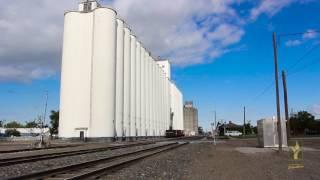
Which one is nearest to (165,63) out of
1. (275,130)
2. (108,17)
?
(108,17)

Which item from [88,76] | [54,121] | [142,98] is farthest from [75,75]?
[54,121]

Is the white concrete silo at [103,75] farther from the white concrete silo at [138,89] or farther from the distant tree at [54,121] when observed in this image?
the distant tree at [54,121]

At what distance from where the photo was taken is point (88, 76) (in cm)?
7250

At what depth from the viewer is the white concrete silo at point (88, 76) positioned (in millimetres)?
70125

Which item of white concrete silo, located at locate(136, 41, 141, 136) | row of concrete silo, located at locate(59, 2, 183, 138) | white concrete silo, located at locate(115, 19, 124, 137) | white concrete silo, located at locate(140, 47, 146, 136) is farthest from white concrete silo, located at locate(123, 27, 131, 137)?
white concrete silo, located at locate(140, 47, 146, 136)

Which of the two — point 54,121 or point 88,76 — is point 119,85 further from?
point 54,121

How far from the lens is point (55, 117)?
133 meters

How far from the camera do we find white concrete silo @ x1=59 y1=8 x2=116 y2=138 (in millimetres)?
70125

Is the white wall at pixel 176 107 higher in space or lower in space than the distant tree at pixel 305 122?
higher

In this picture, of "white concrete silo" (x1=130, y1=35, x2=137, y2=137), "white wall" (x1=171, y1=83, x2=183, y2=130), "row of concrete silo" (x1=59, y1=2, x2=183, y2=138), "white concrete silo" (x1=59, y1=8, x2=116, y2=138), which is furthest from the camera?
"white wall" (x1=171, y1=83, x2=183, y2=130)

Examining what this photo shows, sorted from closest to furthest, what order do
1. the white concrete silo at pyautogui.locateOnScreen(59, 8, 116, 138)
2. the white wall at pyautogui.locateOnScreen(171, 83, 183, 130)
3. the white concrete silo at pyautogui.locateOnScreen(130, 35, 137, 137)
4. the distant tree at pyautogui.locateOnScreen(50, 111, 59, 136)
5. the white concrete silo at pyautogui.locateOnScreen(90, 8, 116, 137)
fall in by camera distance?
the white concrete silo at pyautogui.locateOnScreen(90, 8, 116, 137), the white concrete silo at pyautogui.locateOnScreen(59, 8, 116, 138), the white concrete silo at pyautogui.locateOnScreen(130, 35, 137, 137), the distant tree at pyautogui.locateOnScreen(50, 111, 59, 136), the white wall at pyautogui.locateOnScreen(171, 83, 183, 130)

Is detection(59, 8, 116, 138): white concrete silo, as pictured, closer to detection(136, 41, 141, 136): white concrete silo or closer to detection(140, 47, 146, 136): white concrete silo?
detection(136, 41, 141, 136): white concrete silo

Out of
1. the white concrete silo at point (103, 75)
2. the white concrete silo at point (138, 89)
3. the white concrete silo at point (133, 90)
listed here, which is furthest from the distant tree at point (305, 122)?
the white concrete silo at point (103, 75)

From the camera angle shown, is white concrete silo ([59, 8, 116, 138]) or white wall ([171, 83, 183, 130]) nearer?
white concrete silo ([59, 8, 116, 138])
